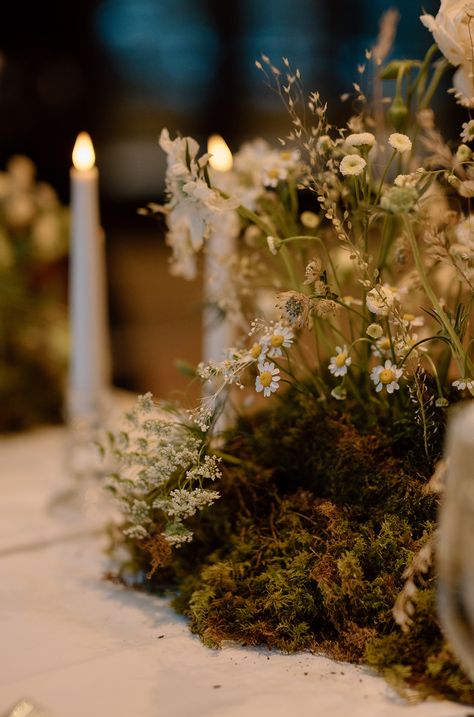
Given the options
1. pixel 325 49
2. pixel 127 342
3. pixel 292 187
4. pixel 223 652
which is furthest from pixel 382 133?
pixel 325 49

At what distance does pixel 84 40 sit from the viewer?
4.22 meters

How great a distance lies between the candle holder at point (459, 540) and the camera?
48 centimetres

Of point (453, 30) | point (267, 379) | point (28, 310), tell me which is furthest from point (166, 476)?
point (28, 310)

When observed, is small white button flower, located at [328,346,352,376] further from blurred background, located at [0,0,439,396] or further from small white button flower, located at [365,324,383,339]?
blurred background, located at [0,0,439,396]

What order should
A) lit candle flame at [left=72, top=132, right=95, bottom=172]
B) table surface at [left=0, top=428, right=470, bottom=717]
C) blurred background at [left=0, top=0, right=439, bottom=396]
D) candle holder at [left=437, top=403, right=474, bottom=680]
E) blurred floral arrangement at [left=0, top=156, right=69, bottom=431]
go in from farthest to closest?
blurred background at [left=0, top=0, right=439, bottom=396]
blurred floral arrangement at [left=0, top=156, right=69, bottom=431]
lit candle flame at [left=72, top=132, right=95, bottom=172]
table surface at [left=0, top=428, right=470, bottom=717]
candle holder at [left=437, top=403, right=474, bottom=680]

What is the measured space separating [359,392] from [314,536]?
17 centimetres

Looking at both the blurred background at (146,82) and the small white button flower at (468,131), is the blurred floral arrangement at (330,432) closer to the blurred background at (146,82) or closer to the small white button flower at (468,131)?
the small white button flower at (468,131)

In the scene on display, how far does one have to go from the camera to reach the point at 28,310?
146cm

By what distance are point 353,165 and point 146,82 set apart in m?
4.12

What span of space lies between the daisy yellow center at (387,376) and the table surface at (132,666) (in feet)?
0.77

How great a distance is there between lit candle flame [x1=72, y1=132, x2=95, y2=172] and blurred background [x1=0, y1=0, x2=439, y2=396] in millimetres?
2724

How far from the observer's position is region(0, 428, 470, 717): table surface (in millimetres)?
610

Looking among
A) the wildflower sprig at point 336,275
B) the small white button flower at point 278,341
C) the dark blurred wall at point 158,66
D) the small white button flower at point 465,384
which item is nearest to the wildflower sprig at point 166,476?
the wildflower sprig at point 336,275

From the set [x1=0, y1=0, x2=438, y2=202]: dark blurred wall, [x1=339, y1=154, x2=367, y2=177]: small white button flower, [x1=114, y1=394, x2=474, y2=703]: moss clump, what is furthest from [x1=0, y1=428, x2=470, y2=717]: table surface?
[x1=0, y1=0, x2=438, y2=202]: dark blurred wall
